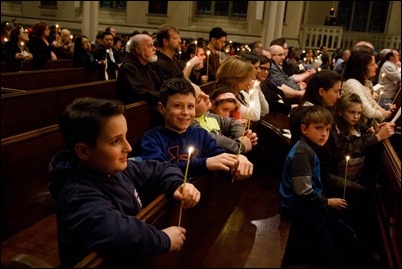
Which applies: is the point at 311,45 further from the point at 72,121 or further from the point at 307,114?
the point at 72,121

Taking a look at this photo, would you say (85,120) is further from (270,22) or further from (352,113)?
(270,22)

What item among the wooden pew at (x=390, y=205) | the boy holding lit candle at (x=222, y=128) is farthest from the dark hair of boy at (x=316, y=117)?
the wooden pew at (x=390, y=205)

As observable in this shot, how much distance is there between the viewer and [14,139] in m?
2.30

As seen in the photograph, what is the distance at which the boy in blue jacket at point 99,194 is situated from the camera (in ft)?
4.69

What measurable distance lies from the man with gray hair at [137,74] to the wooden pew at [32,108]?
0.60 meters

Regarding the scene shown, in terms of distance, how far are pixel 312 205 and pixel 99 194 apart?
59.0 inches

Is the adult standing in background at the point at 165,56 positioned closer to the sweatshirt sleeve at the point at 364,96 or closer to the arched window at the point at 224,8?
the sweatshirt sleeve at the point at 364,96

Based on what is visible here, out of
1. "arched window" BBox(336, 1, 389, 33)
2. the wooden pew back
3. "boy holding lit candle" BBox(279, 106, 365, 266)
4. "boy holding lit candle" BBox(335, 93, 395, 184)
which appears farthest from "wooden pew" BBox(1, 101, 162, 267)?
"arched window" BBox(336, 1, 389, 33)

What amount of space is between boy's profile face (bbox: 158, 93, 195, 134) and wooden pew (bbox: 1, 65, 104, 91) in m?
3.07

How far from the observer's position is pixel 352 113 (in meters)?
3.53

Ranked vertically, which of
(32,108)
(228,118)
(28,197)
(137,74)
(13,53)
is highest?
(137,74)

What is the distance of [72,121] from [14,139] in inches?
33.8

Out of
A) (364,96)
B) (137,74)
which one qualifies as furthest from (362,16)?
(137,74)

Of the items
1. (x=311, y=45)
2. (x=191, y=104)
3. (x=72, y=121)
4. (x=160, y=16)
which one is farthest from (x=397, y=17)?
(x=72, y=121)
